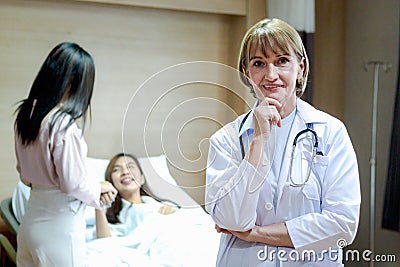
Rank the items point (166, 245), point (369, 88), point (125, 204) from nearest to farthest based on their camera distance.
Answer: point (166, 245) → point (125, 204) → point (369, 88)

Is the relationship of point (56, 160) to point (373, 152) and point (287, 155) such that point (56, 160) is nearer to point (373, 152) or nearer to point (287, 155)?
point (287, 155)

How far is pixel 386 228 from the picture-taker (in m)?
3.57

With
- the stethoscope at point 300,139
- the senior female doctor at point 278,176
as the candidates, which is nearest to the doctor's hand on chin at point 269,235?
the senior female doctor at point 278,176

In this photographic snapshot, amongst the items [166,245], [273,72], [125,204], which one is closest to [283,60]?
[273,72]

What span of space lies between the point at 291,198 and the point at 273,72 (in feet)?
1.01

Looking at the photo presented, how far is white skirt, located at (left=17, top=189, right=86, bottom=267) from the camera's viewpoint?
235 cm

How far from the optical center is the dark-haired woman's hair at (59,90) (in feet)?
7.59

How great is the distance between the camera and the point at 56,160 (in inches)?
89.5

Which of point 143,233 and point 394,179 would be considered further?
point 394,179

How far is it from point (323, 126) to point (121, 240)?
5.11 ft

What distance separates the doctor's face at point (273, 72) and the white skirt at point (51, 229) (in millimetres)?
1075

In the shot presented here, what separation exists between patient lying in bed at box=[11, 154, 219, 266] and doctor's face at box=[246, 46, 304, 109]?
86 cm

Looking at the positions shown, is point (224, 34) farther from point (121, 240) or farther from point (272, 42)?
point (272, 42)

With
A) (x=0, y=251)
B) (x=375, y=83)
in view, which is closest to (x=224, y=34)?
(x=375, y=83)
